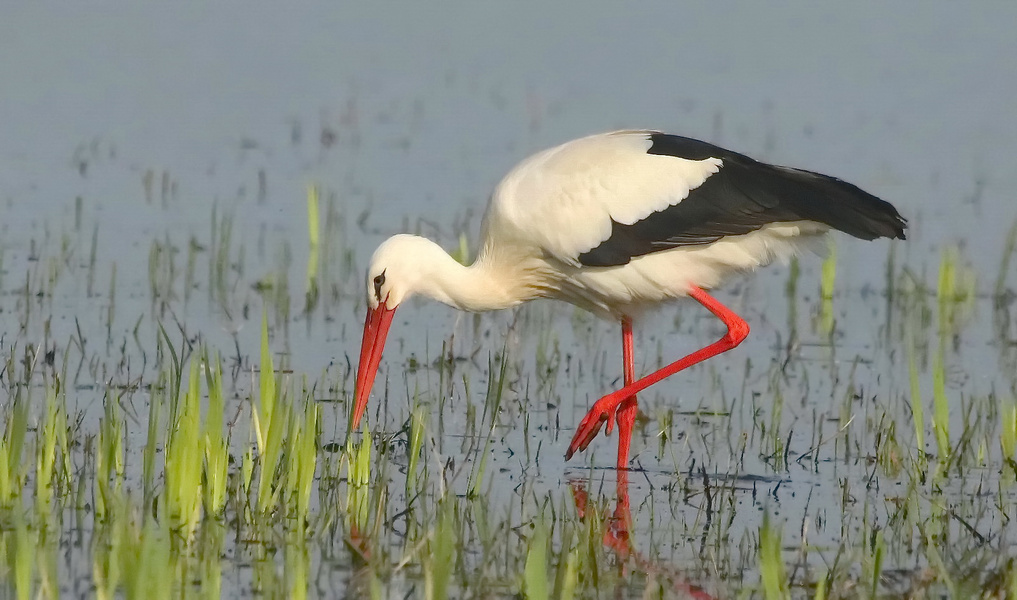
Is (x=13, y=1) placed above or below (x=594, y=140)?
above

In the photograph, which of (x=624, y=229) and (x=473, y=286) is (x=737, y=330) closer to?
(x=624, y=229)

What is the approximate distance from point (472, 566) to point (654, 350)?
3.84 m

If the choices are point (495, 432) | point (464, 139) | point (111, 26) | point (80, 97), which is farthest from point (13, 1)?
point (495, 432)

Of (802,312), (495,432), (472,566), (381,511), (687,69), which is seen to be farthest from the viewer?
(687,69)

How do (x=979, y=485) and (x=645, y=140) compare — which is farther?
(x=645, y=140)

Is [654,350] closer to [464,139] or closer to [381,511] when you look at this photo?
[381,511]

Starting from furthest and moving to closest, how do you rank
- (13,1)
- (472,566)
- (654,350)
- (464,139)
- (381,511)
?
(13,1) < (464,139) < (654,350) < (381,511) < (472,566)

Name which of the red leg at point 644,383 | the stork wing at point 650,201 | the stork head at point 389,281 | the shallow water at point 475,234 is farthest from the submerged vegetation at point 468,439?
the stork wing at point 650,201

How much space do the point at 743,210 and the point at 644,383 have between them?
31.9 inches

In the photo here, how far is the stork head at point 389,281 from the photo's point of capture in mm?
7285

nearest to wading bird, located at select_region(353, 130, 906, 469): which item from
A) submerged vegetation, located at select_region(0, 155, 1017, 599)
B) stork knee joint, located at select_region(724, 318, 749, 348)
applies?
stork knee joint, located at select_region(724, 318, 749, 348)

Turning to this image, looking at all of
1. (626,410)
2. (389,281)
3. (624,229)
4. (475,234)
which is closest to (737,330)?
(626,410)

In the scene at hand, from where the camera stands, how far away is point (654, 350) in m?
8.98

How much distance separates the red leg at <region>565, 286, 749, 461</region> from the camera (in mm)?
7043
